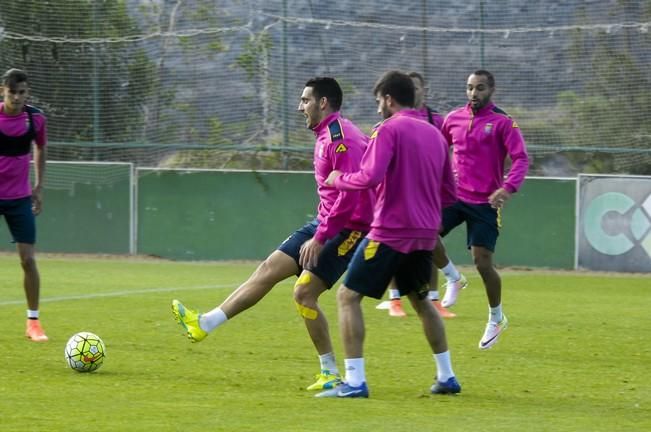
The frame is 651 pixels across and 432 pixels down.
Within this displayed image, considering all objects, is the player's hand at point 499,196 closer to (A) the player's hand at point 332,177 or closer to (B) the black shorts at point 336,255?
(B) the black shorts at point 336,255

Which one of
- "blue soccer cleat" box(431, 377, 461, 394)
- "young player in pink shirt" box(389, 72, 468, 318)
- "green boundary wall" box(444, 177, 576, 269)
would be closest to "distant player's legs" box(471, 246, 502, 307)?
"young player in pink shirt" box(389, 72, 468, 318)

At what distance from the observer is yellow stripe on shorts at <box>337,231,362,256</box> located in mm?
8383

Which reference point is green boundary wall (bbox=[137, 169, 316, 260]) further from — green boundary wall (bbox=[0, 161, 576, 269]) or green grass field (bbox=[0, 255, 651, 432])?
green grass field (bbox=[0, 255, 651, 432])

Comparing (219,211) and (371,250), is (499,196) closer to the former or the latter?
(371,250)

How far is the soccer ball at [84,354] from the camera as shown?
8961mm

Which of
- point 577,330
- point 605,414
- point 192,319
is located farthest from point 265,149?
point 605,414

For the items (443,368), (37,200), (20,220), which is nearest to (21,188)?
(37,200)

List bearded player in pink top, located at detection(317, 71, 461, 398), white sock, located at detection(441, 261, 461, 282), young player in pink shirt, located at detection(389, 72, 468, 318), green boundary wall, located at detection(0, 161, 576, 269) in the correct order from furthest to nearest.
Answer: green boundary wall, located at detection(0, 161, 576, 269) → white sock, located at detection(441, 261, 461, 282) → young player in pink shirt, located at detection(389, 72, 468, 318) → bearded player in pink top, located at detection(317, 71, 461, 398)

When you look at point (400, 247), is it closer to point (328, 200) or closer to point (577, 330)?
point (328, 200)

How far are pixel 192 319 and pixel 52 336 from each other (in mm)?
2786

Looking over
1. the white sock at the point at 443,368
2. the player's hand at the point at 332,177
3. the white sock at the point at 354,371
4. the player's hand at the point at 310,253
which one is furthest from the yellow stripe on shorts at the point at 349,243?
the white sock at the point at 443,368

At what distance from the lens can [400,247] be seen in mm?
7867

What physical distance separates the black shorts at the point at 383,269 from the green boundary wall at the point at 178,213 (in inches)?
455

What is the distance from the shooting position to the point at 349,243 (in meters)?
8.38
